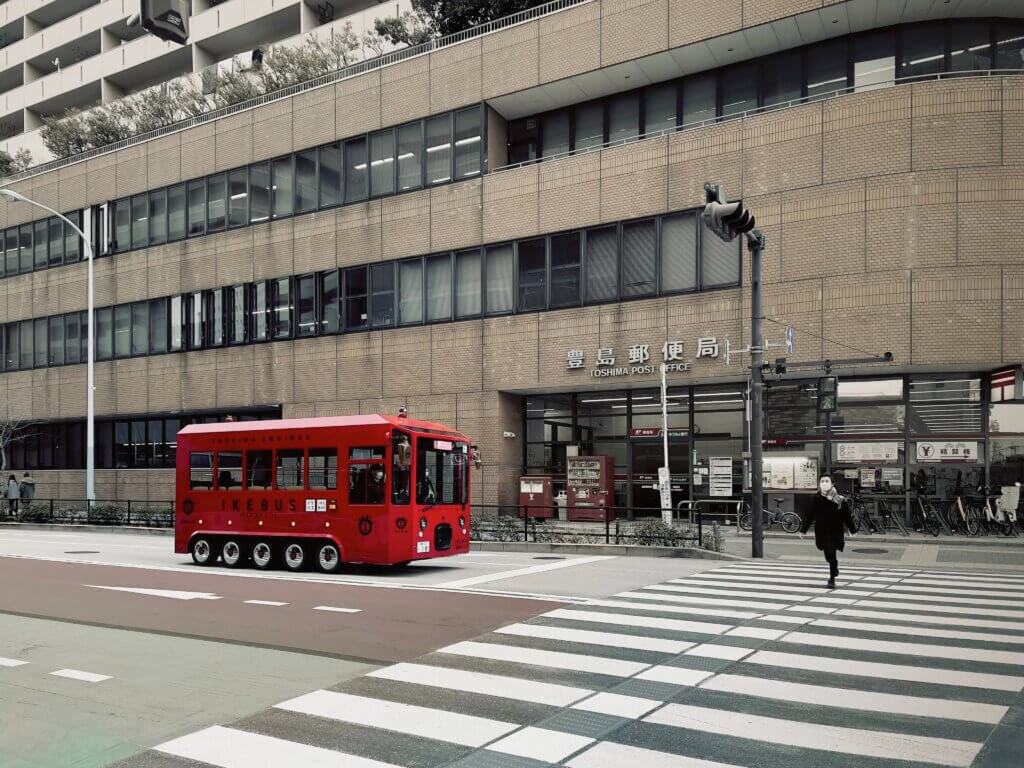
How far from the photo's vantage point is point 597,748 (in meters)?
6.02

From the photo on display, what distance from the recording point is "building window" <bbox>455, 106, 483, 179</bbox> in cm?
3102

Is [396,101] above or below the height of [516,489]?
above

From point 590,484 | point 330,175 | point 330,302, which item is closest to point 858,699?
point 590,484

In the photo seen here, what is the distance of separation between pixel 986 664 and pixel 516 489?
22.3 meters

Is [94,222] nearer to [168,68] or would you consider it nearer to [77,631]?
[168,68]

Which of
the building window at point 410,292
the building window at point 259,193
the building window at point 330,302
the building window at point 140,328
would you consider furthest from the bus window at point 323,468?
the building window at point 140,328

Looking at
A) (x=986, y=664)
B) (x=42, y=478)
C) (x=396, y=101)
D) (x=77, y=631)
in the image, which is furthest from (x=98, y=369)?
(x=986, y=664)

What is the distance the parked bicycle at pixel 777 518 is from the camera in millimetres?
25453

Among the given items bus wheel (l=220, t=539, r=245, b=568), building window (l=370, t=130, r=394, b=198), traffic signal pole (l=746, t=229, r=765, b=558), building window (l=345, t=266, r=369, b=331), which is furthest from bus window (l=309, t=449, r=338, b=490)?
building window (l=370, t=130, r=394, b=198)

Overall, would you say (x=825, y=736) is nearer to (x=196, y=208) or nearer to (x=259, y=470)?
(x=259, y=470)

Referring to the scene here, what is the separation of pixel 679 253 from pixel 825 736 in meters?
21.9

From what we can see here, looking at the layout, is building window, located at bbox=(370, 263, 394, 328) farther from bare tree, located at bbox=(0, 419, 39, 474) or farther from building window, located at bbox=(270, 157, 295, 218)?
bare tree, located at bbox=(0, 419, 39, 474)

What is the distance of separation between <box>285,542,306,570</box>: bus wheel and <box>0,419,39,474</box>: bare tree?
1239 inches

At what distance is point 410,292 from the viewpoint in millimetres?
32438
